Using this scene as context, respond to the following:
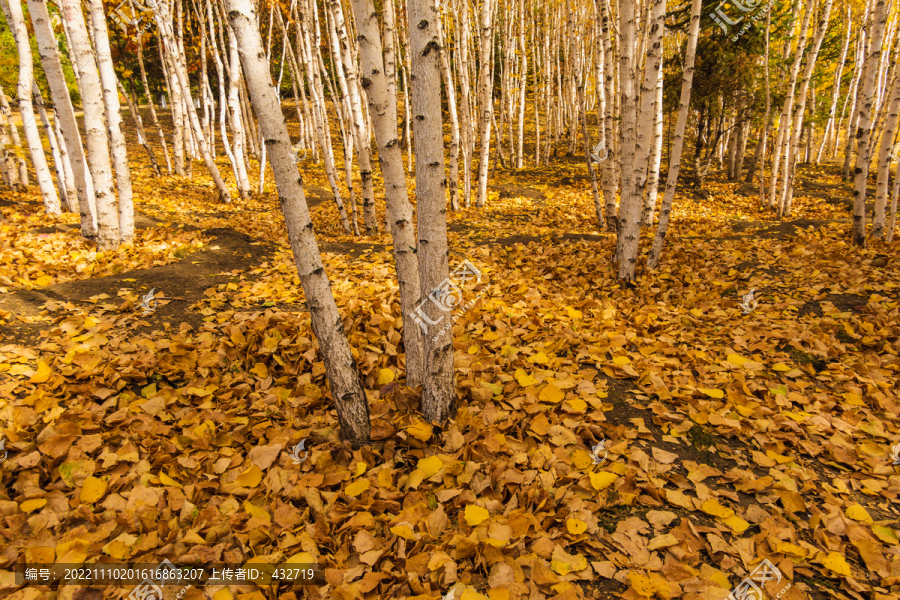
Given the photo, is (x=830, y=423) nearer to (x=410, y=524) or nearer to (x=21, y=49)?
(x=410, y=524)

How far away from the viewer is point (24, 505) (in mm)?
1771

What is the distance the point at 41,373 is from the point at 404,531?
102 inches

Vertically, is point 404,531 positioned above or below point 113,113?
below

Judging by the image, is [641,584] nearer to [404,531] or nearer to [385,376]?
[404,531]

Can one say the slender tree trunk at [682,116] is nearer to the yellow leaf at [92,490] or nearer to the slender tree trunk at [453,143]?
the slender tree trunk at [453,143]

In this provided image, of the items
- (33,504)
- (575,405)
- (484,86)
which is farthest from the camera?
(484,86)

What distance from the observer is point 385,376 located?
2732mm

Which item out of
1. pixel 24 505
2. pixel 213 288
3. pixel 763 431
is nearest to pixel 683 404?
pixel 763 431

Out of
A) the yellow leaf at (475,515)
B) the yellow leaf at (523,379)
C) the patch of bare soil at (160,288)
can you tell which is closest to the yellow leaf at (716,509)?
the yellow leaf at (475,515)

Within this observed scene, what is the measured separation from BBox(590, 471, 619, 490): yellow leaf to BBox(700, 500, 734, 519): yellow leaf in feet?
1.27

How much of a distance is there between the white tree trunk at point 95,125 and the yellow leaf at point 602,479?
19.7 feet

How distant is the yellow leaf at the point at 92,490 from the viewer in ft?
6.11

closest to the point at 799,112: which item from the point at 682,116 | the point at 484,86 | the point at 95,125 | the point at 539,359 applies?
the point at 682,116

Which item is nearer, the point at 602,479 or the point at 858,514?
the point at 858,514
